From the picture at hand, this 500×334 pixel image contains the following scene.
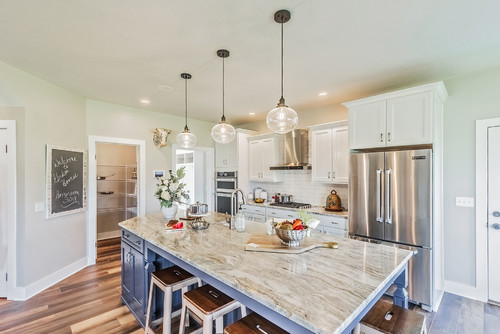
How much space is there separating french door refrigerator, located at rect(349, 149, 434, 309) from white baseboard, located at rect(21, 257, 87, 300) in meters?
4.02

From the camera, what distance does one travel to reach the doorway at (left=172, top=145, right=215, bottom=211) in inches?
225

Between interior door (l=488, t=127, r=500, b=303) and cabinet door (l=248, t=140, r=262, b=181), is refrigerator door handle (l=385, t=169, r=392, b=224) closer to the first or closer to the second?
interior door (l=488, t=127, r=500, b=303)

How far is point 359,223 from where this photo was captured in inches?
125

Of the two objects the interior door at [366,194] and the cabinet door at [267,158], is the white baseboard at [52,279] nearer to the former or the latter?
the cabinet door at [267,158]

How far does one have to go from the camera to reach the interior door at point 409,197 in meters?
2.69

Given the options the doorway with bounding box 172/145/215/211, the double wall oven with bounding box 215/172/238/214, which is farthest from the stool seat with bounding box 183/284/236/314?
the doorway with bounding box 172/145/215/211

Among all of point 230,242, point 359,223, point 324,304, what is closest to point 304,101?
point 359,223

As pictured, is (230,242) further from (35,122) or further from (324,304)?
(35,122)

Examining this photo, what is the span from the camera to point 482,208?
113 inches

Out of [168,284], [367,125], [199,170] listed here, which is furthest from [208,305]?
[199,170]

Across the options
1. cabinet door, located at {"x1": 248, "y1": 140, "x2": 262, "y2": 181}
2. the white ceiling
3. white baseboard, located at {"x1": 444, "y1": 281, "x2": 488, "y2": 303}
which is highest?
the white ceiling

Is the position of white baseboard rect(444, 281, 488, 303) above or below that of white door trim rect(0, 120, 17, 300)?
below

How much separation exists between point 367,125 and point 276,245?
2.16 m

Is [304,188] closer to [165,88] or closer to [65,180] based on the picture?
[165,88]
